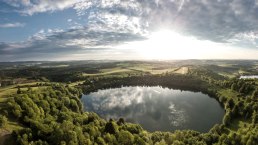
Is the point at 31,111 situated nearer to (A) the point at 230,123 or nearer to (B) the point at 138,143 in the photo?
(B) the point at 138,143

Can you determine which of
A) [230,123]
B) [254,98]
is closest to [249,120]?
[230,123]

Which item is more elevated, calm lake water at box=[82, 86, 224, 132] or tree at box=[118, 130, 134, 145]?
tree at box=[118, 130, 134, 145]

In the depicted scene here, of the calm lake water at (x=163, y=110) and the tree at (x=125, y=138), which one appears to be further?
the calm lake water at (x=163, y=110)

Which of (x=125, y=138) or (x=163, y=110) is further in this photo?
(x=163, y=110)

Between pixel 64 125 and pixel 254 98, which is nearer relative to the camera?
pixel 64 125

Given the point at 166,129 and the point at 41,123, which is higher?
the point at 41,123

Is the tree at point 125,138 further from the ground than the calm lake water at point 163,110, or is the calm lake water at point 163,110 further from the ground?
the tree at point 125,138

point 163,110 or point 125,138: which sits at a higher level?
point 125,138

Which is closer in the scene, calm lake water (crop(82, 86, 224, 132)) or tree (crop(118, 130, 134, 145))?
tree (crop(118, 130, 134, 145))
